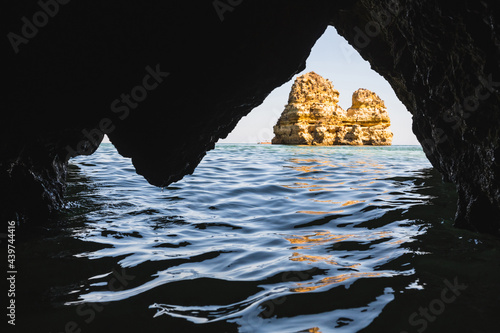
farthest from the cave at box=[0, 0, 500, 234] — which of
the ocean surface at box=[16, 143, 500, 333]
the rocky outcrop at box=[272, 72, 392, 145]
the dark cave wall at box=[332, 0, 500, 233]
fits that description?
the rocky outcrop at box=[272, 72, 392, 145]

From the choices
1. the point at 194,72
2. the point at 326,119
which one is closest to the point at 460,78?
the point at 194,72

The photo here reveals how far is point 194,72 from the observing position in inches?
124

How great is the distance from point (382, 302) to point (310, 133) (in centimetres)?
6128

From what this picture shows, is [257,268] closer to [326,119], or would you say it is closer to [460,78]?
[460,78]

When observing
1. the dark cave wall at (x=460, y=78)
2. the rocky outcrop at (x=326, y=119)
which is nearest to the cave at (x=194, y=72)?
the dark cave wall at (x=460, y=78)

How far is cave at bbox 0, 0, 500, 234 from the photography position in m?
2.52

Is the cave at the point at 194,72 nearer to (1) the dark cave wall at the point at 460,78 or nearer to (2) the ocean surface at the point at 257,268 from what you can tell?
(1) the dark cave wall at the point at 460,78

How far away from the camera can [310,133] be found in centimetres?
6228

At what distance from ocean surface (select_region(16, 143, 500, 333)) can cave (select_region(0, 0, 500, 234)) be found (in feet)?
2.63

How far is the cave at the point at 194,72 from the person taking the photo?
2.52 metres

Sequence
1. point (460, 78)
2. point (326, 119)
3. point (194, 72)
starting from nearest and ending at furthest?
point (460, 78) → point (194, 72) → point (326, 119)

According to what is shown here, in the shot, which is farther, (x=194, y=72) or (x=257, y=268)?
(x=194, y=72)

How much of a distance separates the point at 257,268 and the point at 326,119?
207ft

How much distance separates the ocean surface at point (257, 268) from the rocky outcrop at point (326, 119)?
57.1 meters
